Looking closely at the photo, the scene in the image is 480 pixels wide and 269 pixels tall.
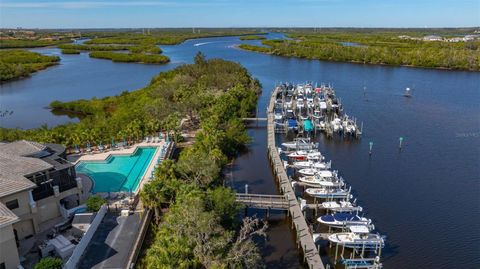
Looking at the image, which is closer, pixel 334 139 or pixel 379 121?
pixel 334 139

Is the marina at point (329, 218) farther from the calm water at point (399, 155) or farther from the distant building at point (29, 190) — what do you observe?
the distant building at point (29, 190)

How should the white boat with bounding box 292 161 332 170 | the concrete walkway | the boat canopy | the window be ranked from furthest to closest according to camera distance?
A: the white boat with bounding box 292 161 332 170 < the boat canopy < the window < the concrete walkway

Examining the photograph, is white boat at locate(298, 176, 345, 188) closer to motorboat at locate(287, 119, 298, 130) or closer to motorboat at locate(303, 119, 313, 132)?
motorboat at locate(303, 119, 313, 132)

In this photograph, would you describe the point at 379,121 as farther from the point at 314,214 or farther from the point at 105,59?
the point at 105,59

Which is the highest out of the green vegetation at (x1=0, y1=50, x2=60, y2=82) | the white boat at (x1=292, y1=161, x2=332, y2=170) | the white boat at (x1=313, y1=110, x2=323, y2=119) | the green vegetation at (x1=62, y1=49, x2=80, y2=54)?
the green vegetation at (x1=62, y1=49, x2=80, y2=54)

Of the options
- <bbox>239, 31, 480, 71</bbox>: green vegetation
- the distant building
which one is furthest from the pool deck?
<bbox>239, 31, 480, 71</bbox>: green vegetation

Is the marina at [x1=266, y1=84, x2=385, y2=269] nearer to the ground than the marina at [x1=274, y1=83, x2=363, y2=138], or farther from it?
nearer to the ground

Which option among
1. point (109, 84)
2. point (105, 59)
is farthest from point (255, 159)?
point (105, 59)

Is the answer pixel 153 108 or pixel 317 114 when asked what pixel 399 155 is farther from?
pixel 153 108
